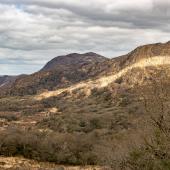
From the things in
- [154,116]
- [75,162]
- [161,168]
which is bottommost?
[75,162]

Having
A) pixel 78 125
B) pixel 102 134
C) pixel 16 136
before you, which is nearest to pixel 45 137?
pixel 16 136

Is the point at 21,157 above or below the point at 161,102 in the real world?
below

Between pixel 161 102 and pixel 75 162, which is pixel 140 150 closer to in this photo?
pixel 161 102

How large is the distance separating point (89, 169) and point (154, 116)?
4652 centimetres

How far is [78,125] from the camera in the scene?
118938 mm

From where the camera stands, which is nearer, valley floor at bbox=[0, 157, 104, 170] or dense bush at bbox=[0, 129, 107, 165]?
valley floor at bbox=[0, 157, 104, 170]

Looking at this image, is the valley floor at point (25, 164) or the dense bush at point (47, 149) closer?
the valley floor at point (25, 164)

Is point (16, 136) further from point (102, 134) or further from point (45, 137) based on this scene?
point (102, 134)

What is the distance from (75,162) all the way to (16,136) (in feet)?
34.9

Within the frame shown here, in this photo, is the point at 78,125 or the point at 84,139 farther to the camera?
the point at 78,125

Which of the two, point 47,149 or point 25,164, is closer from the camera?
point 25,164

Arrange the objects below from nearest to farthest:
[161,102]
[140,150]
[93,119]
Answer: [161,102] → [140,150] → [93,119]

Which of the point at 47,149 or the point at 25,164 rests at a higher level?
the point at 47,149

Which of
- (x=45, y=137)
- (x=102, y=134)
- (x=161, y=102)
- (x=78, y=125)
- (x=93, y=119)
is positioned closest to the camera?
(x=161, y=102)
